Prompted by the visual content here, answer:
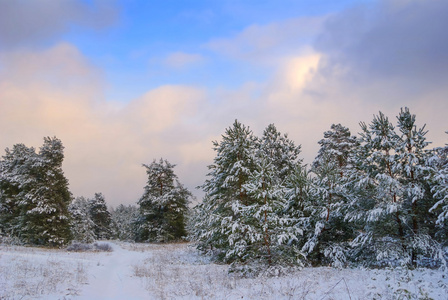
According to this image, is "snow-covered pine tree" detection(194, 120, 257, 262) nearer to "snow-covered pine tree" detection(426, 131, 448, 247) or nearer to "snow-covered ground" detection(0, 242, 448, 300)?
"snow-covered ground" detection(0, 242, 448, 300)

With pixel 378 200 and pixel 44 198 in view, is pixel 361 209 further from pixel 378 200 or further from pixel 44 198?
pixel 44 198

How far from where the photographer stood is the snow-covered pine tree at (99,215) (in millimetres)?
52094

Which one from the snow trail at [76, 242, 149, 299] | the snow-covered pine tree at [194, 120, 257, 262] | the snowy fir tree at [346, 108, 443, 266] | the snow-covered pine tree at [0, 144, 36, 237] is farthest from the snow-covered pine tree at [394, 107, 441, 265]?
the snow-covered pine tree at [0, 144, 36, 237]

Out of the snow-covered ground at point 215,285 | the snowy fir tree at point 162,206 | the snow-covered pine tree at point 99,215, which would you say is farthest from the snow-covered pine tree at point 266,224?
the snow-covered pine tree at point 99,215

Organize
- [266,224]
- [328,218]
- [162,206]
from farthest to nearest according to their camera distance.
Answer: [162,206]
[328,218]
[266,224]

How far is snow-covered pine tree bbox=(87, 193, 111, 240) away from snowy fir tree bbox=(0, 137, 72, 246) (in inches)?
935

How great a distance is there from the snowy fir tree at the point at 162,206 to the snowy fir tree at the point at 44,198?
40.5 feet

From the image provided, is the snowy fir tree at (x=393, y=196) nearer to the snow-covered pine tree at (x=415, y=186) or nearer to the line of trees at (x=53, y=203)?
the snow-covered pine tree at (x=415, y=186)

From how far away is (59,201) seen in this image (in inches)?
1037

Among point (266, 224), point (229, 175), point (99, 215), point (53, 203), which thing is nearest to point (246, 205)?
point (229, 175)

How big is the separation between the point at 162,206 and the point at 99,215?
2361 centimetres

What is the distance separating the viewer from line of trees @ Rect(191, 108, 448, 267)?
11.8 m

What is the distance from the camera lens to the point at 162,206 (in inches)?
1475

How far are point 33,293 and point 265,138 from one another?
2071 centimetres
